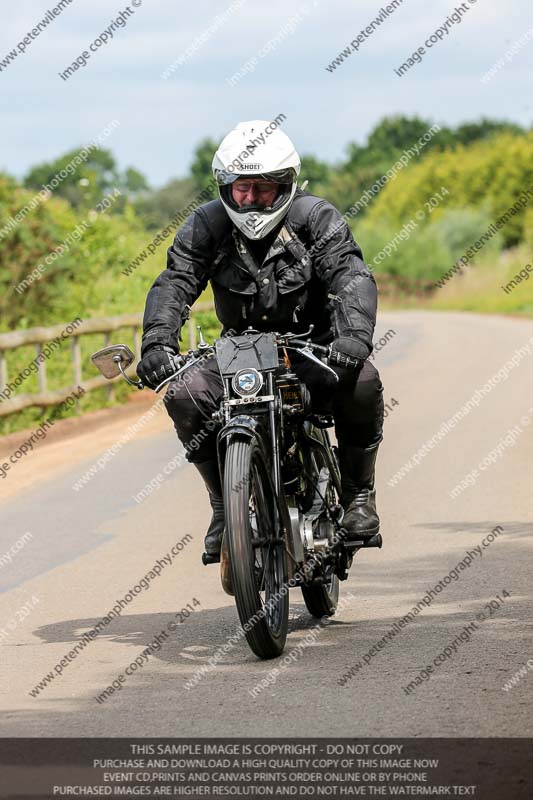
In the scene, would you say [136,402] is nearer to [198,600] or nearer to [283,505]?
[198,600]

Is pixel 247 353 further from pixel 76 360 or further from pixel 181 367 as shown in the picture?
pixel 76 360

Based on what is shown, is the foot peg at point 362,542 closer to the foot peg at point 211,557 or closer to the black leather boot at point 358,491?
the black leather boot at point 358,491

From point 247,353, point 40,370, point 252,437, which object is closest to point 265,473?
point 252,437

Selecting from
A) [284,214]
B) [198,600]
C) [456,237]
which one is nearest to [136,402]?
[198,600]

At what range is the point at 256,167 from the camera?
6219mm

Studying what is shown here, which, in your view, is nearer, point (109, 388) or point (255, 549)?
point (255, 549)

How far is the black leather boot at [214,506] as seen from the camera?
21.1ft

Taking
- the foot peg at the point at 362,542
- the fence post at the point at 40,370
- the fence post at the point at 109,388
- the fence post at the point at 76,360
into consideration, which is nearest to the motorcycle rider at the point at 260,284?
the foot peg at the point at 362,542

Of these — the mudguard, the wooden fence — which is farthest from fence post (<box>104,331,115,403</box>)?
the mudguard

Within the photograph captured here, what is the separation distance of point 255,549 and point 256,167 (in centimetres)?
159

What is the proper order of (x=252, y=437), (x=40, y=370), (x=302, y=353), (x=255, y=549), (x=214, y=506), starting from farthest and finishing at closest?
(x=40, y=370) → (x=214, y=506) → (x=302, y=353) → (x=255, y=549) → (x=252, y=437)

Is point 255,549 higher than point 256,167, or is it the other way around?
point 256,167

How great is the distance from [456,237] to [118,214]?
53.0 meters

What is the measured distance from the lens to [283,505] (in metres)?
6.17
